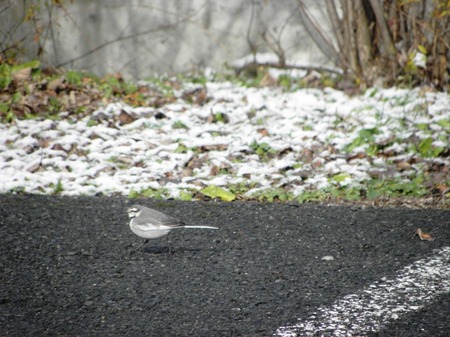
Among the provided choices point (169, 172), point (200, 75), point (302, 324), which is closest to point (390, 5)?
point (200, 75)

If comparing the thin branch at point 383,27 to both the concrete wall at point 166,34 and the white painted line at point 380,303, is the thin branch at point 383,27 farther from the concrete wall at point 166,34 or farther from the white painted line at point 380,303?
the white painted line at point 380,303

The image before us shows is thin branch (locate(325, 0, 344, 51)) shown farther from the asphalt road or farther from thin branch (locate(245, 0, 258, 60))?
the asphalt road

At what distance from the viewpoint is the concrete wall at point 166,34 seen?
26.7ft

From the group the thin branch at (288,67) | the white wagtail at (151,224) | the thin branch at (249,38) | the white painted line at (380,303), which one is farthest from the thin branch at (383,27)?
the white wagtail at (151,224)

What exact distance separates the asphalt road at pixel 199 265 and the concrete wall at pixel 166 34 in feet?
11.2

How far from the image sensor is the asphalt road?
333 centimetres

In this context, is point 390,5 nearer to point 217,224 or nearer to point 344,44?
point 344,44

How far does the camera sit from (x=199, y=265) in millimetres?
4004

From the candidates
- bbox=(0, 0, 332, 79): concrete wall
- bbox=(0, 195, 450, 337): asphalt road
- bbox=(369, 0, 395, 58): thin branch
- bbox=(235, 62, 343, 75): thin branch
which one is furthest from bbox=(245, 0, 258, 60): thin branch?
bbox=(0, 195, 450, 337): asphalt road

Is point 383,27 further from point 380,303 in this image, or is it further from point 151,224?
point 380,303

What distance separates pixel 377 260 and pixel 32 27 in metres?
5.27

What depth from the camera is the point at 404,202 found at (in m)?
5.18

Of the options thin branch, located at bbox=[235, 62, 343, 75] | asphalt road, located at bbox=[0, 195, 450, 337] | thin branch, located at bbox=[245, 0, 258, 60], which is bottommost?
asphalt road, located at bbox=[0, 195, 450, 337]

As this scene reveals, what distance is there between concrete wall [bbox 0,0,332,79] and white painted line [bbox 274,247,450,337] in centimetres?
484
